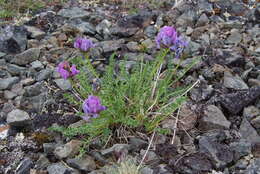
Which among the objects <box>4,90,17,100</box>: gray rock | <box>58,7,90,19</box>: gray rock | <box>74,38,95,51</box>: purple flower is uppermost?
<box>74,38,95,51</box>: purple flower

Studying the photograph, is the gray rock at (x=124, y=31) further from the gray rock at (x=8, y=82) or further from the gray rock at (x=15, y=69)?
the gray rock at (x=8, y=82)

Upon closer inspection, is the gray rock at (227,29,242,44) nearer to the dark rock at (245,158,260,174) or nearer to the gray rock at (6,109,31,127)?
the dark rock at (245,158,260,174)

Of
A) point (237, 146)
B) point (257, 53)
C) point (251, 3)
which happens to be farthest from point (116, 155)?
point (251, 3)

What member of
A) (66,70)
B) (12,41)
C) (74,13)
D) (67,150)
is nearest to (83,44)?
(66,70)

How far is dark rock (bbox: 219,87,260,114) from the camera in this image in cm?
350

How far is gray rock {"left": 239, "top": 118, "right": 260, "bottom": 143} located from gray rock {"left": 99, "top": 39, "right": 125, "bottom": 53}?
5.50 feet

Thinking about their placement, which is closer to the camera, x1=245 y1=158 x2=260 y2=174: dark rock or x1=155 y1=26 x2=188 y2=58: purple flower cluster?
x1=245 y1=158 x2=260 y2=174: dark rock

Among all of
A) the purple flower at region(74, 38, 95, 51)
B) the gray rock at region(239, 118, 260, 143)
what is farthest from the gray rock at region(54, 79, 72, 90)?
the gray rock at region(239, 118, 260, 143)

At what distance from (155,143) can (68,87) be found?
43.7 inches

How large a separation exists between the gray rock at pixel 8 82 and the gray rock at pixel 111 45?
3.21 ft

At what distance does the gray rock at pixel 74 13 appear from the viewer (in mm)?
5262

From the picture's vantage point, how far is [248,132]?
328 cm

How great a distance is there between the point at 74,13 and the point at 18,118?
7.35 ft

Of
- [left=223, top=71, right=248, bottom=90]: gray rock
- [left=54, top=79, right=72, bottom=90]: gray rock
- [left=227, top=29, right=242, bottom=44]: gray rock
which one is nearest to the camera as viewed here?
[left=223, top=71, right=248, bottom=90]: gray rock
